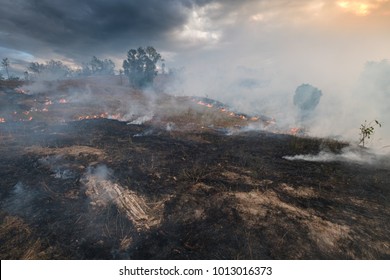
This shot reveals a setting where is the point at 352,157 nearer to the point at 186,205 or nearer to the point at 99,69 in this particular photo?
the point at 186,205

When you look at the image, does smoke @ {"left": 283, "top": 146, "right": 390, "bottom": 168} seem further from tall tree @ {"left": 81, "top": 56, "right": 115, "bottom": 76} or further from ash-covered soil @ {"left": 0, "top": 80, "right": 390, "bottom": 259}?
tall tree @ {"left": 81, "top": 56, "right": 115, "bottom": 76}

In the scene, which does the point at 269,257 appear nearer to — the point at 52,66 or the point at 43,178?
the point at 43,178

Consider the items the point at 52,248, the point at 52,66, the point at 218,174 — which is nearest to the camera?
the point at 52,248

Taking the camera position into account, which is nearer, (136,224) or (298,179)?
(136,224)

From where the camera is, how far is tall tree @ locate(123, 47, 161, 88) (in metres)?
53.7

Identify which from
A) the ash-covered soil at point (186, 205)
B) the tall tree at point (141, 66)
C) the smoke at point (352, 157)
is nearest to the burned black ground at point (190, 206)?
the ash-covered soil at point (186, 205)

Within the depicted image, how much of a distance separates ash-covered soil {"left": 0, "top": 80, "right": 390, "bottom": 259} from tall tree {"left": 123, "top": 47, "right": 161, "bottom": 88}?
44654 millimetres

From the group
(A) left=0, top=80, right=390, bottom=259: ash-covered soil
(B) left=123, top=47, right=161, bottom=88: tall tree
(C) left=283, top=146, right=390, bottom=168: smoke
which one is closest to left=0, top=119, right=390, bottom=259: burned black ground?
(A) left=0, top=80, right=390, bottom=259: ash-covered soil

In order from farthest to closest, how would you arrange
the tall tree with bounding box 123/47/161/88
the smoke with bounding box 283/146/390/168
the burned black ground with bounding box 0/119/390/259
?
the tall tree with bounding box 123/47/161/88
the smoke with bounding box 283/146/390/168
the burned black ground with bounding box 0/119/390/259

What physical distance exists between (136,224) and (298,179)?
21.6ft

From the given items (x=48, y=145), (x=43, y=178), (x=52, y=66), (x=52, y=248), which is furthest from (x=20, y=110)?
(x=52, y=66)

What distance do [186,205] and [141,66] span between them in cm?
5311

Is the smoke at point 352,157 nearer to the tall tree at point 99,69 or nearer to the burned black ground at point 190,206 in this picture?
the burned black ground at point 190,206
